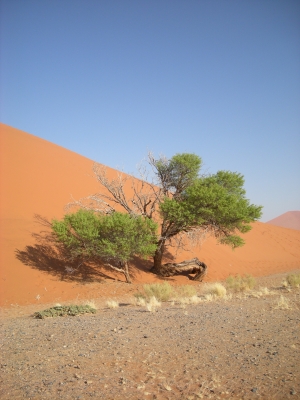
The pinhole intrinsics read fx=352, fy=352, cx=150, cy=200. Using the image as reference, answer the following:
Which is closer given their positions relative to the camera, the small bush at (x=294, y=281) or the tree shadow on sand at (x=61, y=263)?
the small bush at (x=294, y=281)

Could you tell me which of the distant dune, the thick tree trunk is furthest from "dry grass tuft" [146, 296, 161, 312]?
the distant dune

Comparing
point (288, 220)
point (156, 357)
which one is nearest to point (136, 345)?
point (156, 357)

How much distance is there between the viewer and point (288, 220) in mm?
145125

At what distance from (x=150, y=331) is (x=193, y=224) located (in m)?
10.6

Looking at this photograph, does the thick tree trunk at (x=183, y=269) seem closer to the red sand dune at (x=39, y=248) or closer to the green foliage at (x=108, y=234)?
the red sand dune at (x=39, y=248)

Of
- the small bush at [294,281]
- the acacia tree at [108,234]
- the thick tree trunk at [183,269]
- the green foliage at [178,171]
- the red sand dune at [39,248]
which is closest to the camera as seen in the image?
the small bush at [294,281]

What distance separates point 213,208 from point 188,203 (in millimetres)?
1235

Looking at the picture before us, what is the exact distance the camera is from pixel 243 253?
3103 cm

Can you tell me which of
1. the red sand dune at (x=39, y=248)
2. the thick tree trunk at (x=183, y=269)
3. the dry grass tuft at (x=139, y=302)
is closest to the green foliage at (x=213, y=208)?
the thick tree trunk at (x=183, y=269)

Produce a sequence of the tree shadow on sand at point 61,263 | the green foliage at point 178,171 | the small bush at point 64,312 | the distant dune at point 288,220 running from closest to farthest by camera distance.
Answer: the small bush at point 64,312, the tree shadow on sand at point 61,263, the green foliage at point 178,171, the distant dune at point 288,220

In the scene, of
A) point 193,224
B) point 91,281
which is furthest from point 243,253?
point 91,281

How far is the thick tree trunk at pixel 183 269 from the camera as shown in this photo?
723 inches

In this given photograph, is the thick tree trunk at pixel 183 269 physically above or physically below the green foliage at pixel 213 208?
below

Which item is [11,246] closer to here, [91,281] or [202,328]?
[91,281]
